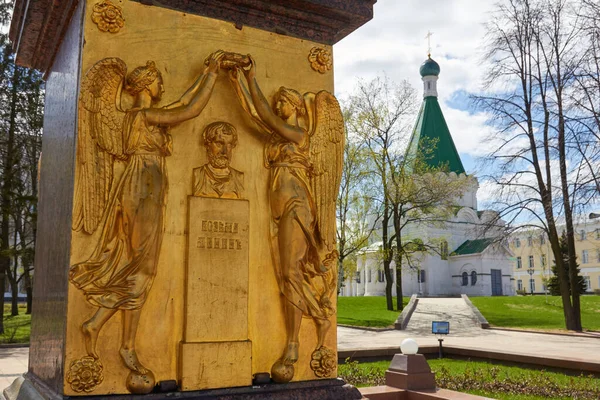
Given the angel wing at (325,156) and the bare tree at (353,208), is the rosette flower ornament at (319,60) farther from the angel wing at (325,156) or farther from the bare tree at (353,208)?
the bare tree at (353,208)

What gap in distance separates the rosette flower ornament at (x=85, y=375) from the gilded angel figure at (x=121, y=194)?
0.14ft

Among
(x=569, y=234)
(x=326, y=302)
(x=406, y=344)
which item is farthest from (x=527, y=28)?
(x=326, y=302)

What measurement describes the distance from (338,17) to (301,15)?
285 mm

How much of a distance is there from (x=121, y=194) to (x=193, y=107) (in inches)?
26.6

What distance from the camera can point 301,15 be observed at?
12.8 ft

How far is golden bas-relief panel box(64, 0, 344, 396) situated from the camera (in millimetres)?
3070

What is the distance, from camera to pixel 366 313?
95.5 ft

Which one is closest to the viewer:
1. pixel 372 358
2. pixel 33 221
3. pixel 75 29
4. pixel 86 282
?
pixel 86 282

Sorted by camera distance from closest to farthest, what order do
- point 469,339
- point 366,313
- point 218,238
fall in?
point 218,238 → point 469,339 → point 366,313

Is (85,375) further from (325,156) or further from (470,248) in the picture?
(470,248)

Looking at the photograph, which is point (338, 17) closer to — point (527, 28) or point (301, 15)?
point (301, 15)

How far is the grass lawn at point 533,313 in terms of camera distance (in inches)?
939

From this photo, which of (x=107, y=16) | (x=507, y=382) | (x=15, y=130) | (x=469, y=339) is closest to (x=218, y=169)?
(x=107, y=16)

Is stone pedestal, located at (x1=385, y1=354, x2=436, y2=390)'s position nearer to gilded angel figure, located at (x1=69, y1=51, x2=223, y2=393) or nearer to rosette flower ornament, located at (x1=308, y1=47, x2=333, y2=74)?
rosette flower ornament, located at (x1=308, y1=47, x2=333, y2=74)
